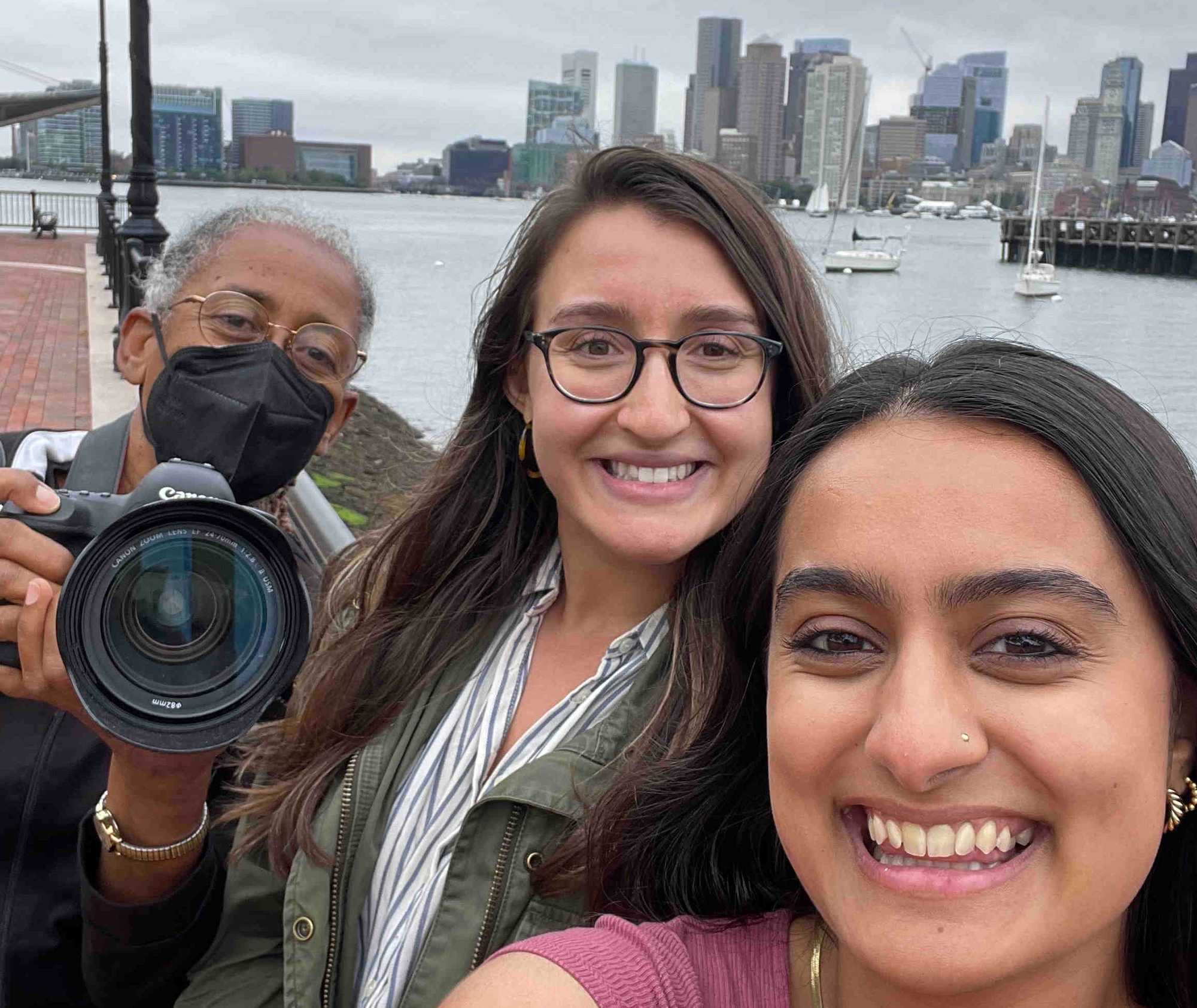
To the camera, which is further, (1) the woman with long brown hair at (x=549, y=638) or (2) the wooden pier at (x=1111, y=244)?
Result: (2) the wooden pier at (x=1111, y=244)

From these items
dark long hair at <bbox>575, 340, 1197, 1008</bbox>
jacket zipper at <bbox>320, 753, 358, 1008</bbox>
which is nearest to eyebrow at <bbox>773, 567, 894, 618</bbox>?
dark long hair at <bbox>575, 340, 1197, 1008</bbox>

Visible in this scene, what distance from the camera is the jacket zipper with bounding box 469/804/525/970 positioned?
195 centimetres

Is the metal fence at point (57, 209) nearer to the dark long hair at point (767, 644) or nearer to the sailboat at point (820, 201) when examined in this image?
the sailboat at point (820, 201)

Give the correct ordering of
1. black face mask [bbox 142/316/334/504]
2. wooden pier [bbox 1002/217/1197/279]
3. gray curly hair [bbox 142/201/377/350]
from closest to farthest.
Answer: black face mask [bbox 142/316/334/504], gray curly hair [bbox 142/201/377/350], wooden pier [bbox 1002/217/1197/279]

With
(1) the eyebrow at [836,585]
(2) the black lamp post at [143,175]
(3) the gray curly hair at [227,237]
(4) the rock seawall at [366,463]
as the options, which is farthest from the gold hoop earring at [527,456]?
(2) the black lamp post at [143,175]

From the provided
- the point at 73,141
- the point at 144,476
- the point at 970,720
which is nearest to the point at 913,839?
the point at 970,720

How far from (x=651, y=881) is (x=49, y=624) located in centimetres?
94

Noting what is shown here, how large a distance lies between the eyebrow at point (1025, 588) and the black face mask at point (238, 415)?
1523 millimetres

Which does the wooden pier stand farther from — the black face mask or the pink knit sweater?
the pink knit sweater

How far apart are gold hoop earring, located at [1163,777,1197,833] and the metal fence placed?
33.8 m

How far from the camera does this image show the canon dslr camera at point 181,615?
1909 millimetres

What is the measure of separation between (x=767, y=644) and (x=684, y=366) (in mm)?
596

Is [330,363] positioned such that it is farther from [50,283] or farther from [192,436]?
[50,283]

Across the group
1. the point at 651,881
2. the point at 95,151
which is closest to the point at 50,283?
the point at 95,151
